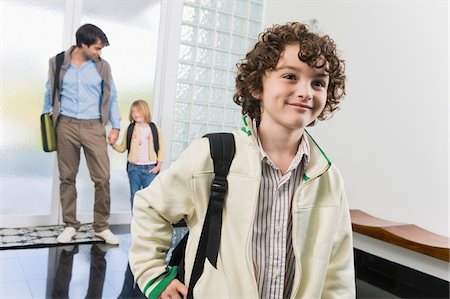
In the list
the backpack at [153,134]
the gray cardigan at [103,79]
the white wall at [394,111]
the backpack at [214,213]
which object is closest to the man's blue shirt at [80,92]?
the gray cardigan at [103,79]

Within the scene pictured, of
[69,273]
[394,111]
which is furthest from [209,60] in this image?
[69,273]

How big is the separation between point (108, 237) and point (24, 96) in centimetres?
142

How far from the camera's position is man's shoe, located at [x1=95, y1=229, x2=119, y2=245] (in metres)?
3.38

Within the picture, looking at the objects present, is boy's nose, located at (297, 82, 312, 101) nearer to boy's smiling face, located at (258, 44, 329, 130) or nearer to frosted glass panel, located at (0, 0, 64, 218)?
boy's smiling face, located at (258, 44, 329, 130)

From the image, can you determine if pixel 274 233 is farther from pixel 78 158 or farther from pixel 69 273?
pixel 78 158

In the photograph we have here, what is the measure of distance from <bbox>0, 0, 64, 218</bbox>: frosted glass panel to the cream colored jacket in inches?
122

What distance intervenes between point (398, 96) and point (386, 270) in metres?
1.22

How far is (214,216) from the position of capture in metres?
0.90

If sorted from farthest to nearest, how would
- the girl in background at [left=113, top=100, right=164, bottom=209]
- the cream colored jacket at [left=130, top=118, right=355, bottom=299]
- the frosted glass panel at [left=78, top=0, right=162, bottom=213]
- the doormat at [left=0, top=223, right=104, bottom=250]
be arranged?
the frosted glass panel at [left=78, top=0, right=162, bottom=213] < the girl in background at [left=113, top=100, right=164, bottom=209] < the doormat at [left=0, top=223, right=104, bottom=250] < the cream colored jacket at [left=130, top=118, right=355, bottom=299]

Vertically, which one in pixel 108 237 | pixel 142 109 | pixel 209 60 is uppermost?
pixel 209 60

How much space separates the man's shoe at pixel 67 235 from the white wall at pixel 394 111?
219 cm

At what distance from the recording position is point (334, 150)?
3414mm

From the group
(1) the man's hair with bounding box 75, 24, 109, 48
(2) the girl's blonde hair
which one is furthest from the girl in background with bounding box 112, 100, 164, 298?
(1) the man's hair with bounding box 75, 24, 109, 48

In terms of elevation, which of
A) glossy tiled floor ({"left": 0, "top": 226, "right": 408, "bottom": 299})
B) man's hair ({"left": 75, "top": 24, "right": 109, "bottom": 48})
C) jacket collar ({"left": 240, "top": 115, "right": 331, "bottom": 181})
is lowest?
glossy tiled floor ({"left": 0, "top": 226, "right": 408, "bottom": 299})
